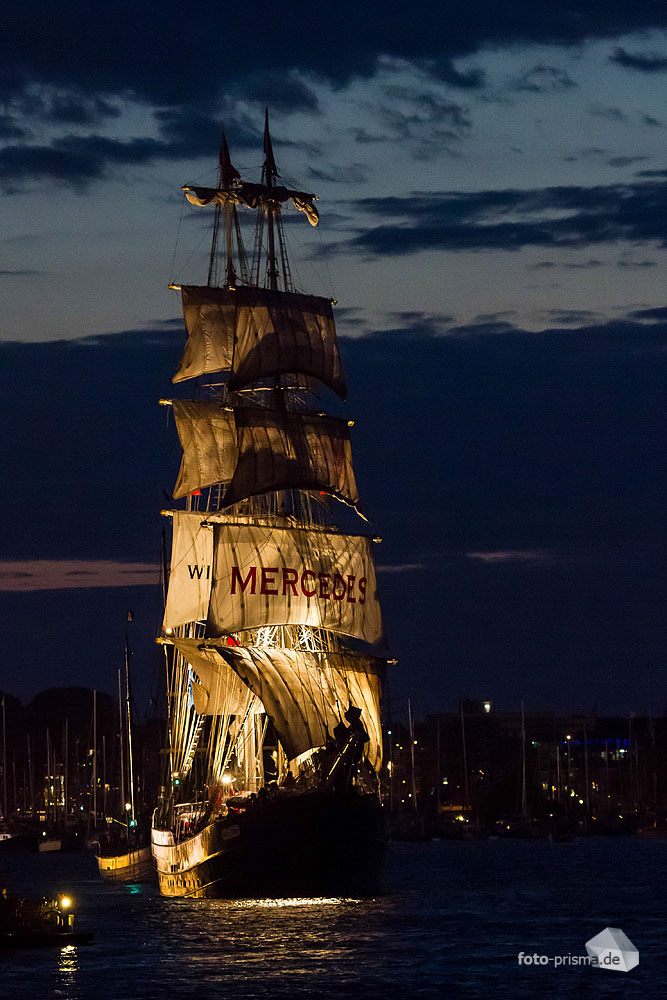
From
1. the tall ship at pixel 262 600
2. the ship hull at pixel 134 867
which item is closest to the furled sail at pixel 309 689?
the tall ship at pixel 262 600

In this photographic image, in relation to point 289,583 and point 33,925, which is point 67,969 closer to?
point 33,925

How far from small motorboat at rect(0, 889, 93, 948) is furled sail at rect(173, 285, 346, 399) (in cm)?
4215

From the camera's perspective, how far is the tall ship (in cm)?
7700

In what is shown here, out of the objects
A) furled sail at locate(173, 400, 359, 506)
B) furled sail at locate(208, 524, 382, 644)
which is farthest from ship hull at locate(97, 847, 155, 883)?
furled sail at locate(173, 400, 359, 506)

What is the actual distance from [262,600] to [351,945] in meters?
30.2

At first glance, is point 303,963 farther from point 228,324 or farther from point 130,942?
point 228,324

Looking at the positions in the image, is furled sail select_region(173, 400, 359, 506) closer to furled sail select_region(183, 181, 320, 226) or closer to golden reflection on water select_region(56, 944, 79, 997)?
furled sail select_region(183, 181, 320, 226)

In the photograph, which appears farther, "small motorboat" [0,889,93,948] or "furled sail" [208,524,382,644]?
"furled sail" [208,524,382,644]

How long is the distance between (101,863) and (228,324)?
3295 centimetres

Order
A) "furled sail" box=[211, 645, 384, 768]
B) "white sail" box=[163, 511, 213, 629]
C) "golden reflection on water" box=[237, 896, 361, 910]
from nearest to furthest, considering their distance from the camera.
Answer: "golden reflection on water" box=[237, 896, 361, 910], "furled sail" box=[211, 645, 384, 768], "white sail" box=[163, 511, 213, 629]

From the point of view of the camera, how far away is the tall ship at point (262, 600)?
77000 mm

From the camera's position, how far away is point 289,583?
91875 mm

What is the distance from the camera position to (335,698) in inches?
3406

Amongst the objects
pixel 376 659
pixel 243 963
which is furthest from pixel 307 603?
pixel 243 963
